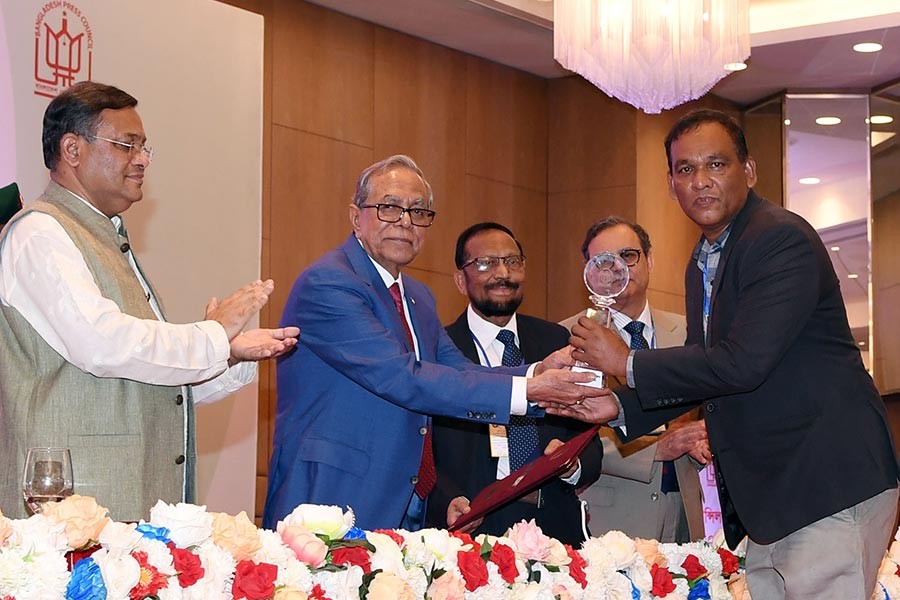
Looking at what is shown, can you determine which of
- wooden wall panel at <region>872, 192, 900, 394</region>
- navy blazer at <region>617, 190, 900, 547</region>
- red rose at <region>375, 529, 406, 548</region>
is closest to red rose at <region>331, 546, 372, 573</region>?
red rose at <region>375, 529, 406, 548</region>

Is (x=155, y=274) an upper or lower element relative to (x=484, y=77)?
lower

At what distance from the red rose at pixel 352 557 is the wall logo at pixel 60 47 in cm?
261

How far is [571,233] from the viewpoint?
27.6ft

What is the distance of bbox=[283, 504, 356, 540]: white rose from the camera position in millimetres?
2258

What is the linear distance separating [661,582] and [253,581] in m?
1.13

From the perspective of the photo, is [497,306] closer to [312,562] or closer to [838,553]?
[838,553]

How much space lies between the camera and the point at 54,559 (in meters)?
1.82

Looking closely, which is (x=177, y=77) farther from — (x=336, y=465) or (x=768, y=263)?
(x=768, y=263)

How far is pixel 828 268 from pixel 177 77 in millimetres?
2742

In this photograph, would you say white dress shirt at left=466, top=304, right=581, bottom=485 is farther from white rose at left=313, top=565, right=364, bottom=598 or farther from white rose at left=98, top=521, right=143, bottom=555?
white rose at left=98, top=521, right=143, bottom=555

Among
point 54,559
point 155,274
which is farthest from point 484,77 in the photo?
point 54,559

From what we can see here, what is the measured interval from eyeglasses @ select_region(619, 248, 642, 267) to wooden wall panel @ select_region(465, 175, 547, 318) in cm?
318

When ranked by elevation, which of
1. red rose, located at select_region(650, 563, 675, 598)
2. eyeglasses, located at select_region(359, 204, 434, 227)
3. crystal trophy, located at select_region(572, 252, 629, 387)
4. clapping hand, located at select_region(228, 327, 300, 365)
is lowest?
red rose, located at select_region(650, 563, 675, 598)

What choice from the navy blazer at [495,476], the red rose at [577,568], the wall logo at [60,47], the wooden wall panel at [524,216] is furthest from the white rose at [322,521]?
the wooden wall panel at [524,216]
